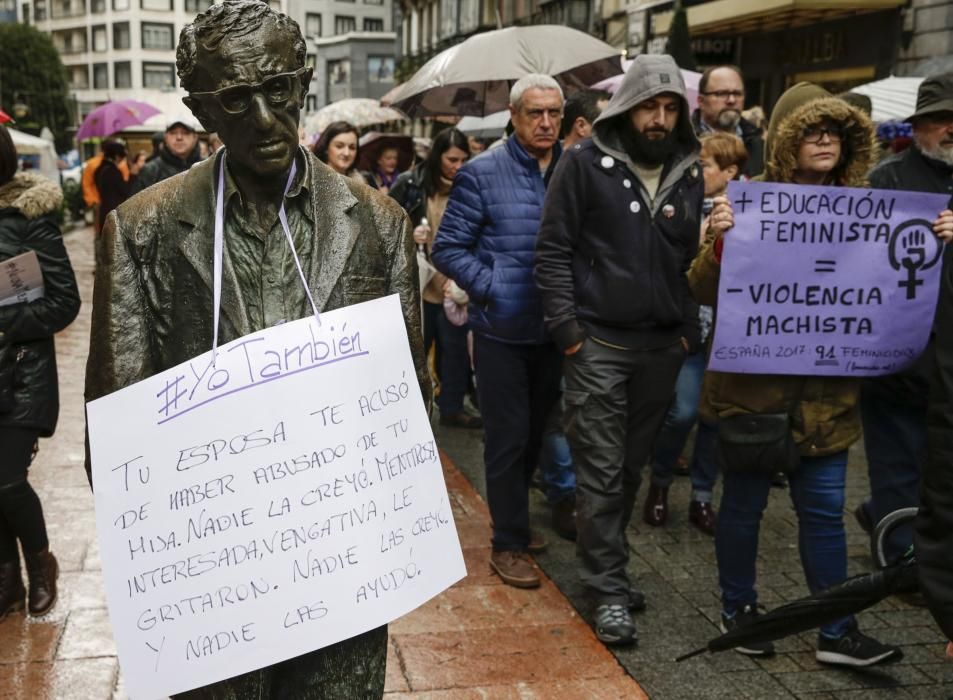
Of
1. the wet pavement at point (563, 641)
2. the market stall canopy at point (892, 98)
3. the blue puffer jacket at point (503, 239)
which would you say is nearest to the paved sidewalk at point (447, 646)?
the wet pavement at point (563, 641)

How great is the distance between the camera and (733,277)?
160 inches

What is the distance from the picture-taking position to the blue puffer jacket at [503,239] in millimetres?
4773

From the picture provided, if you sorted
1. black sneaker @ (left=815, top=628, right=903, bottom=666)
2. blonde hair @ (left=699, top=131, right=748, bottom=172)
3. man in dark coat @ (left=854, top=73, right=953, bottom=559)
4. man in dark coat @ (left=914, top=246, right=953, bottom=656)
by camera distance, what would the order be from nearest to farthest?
man in dark coat @ (left=914, top=246, right=953, bottom=656) < black sneaker @ (left=815, top=628, right=903, bottom=666) < man in dark coat @ (left=854, top=73, right=953, bottom=559) < blonde hair @ (left=699, top=131, right=748, bottom=172)

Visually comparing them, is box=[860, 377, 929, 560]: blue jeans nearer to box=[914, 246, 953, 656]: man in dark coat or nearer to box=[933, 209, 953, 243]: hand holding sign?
box=[933, 209, 953, 243]: hand holding sign

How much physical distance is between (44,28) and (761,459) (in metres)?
110

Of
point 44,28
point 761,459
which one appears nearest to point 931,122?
point 761,459

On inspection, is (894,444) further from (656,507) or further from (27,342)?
(27,342)

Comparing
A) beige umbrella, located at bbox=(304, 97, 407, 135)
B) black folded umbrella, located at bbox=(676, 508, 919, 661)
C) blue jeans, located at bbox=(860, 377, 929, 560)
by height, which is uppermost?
beige umbrella, located at bbox=(304, 97, 407, 135)

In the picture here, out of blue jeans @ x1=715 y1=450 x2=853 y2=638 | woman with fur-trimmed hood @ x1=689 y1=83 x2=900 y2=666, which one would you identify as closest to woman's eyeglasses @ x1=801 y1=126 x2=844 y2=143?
woman with fur-trimmed hood @ x1=689 y1=83 x2=900 y2=666

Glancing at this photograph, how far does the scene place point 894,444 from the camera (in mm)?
4594

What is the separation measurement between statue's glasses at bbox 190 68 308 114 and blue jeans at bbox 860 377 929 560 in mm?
3103

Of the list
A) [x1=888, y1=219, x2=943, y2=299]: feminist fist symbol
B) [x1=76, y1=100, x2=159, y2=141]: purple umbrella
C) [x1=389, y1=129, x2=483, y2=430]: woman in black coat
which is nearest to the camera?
[x1=888, y1=219, x2=943, y2=299]: feminist fist symbol

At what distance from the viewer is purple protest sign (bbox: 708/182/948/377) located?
4039 millimetres

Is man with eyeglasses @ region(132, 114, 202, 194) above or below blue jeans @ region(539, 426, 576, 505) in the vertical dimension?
above
